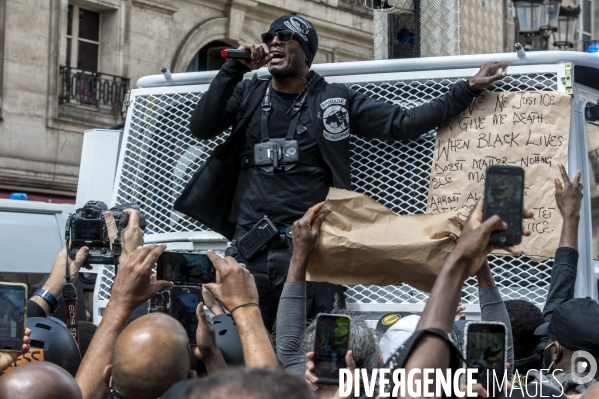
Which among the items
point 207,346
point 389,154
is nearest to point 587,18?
point 389,154

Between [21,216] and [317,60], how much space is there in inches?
562

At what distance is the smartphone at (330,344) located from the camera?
11.1 ft

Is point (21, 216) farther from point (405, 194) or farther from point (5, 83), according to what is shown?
point (5, 83)

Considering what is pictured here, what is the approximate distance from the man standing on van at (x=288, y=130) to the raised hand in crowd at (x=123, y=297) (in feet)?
3.97

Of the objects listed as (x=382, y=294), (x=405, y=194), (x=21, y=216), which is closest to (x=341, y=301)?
(x=382, y=294)

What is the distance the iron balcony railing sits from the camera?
18.7 metres

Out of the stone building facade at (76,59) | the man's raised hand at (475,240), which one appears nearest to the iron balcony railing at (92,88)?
the stone building facade at (76,59)

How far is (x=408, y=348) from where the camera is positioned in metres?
2.65

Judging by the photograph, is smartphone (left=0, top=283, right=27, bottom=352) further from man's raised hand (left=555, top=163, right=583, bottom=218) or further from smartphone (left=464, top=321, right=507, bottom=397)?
man's raised hand (left=555, top=163, right=583, bottom=218)

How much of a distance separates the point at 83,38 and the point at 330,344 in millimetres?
16834

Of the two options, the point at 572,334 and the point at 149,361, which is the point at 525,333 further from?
the point at 149,361

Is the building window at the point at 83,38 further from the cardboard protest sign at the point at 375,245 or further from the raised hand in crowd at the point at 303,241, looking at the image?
the raised hand in crowd at the point at 303,241

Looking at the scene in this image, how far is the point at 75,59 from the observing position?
63.0 ft

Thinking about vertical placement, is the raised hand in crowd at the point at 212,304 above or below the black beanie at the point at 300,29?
below
